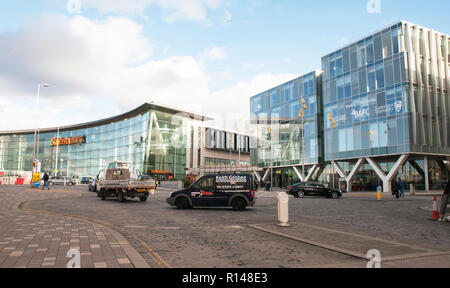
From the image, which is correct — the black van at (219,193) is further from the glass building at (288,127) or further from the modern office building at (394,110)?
the glass building at (288,127)

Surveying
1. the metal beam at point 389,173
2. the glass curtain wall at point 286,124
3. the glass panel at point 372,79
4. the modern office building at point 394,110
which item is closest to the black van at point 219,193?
the modern office building at point 394,110

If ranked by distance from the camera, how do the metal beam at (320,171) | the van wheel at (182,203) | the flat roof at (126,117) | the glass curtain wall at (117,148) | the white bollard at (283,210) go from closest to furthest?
the white bollard at (283,210)
the van wheel at (182,203)
the metal beam at (320,171)
the flat roof at (126,117)
the glass curtain wall at (117,148)

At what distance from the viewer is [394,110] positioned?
41.6 meters

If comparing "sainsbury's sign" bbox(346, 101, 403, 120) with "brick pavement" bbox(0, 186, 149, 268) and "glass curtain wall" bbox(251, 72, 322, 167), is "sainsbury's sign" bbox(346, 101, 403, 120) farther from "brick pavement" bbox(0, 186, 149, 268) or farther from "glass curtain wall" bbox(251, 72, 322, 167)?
"brick pavement" bbox(0, 186, 149, 268)

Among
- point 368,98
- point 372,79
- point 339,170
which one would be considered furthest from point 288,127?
point 372,79

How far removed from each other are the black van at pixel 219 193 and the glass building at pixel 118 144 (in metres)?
50.3

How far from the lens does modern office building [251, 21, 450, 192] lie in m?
40.8

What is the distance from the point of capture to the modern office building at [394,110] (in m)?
40.8

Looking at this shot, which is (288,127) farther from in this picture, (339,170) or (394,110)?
(394,110)

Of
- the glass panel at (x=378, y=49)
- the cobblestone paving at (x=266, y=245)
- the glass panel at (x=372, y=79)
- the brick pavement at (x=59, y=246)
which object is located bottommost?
the cobblestone paving at (x=266, y=245)
